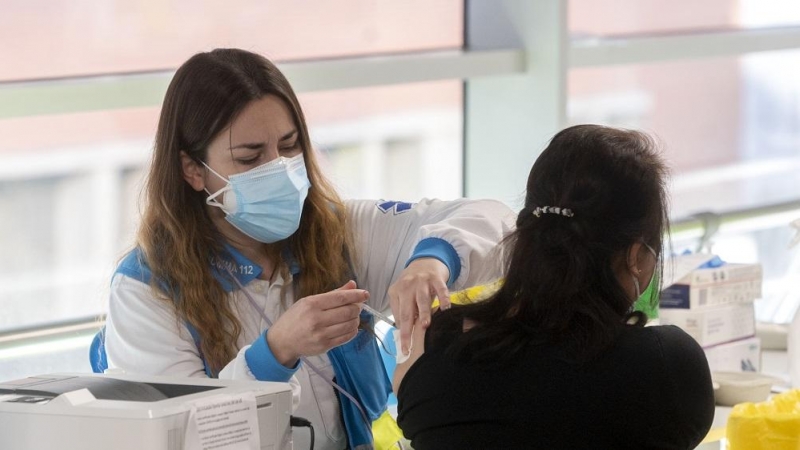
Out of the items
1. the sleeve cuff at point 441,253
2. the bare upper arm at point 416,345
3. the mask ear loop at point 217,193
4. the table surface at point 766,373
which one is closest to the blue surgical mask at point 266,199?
the mask ear loop at point 217,193

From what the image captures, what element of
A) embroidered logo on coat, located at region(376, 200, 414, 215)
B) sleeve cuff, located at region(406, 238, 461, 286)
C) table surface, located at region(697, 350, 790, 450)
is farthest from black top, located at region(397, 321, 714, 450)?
table surface, located at region(697, 350, 790, 450)

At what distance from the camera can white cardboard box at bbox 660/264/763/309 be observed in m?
2.64

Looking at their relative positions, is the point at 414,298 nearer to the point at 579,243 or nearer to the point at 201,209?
the point at 579,243

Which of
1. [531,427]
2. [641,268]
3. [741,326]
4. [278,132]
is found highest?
[278,132]

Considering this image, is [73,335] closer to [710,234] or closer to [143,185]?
[143,185]

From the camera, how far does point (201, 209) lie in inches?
75.7

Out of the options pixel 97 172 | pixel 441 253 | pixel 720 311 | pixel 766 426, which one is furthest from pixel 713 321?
pixel 97 172

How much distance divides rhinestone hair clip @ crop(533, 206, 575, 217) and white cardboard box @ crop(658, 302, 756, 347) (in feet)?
3.77

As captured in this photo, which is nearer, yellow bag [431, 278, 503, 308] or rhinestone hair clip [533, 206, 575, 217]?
rhinestone hair clip [533, 206, 575, 217]

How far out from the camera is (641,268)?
1613 mm

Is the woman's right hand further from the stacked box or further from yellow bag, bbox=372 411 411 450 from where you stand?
the stacked box

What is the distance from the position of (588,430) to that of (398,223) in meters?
0.66

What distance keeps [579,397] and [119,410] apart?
59 cm

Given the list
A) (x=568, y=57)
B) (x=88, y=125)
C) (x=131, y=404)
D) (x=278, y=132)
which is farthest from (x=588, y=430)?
(x=88, y=125)
